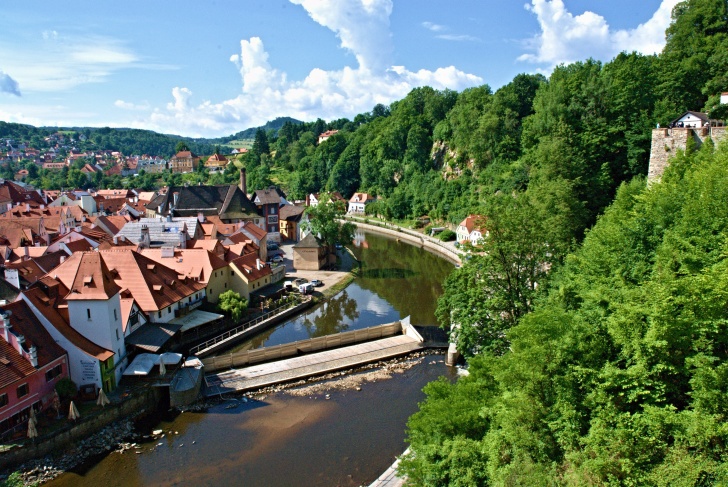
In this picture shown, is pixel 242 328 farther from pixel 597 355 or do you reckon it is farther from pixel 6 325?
pixel 597 355

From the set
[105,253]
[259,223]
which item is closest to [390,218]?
[259,223]

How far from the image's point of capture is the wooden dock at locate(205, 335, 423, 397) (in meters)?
24.5

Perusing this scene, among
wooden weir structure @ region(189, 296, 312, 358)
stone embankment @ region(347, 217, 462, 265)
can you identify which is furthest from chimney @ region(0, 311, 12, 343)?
stone embankment @ region(347, 217, 462, 265)

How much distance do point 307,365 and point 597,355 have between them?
1631 cm

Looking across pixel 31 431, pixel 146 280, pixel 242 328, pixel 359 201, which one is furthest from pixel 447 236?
pixel 31 431

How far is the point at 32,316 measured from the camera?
21.6 m

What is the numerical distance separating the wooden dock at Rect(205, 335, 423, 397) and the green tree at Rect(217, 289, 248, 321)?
5.94 m

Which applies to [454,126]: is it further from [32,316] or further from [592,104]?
[32,316]

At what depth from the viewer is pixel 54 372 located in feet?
68.7

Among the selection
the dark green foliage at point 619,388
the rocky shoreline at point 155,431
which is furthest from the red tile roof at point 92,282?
the dark green foliage at point 619,388

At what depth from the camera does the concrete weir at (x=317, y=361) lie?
24.6 meters

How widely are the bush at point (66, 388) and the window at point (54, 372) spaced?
32 centimetres

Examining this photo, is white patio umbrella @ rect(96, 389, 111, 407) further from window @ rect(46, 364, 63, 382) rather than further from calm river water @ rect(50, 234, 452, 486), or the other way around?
calm river water @ rect(50, 234, 452, 486)

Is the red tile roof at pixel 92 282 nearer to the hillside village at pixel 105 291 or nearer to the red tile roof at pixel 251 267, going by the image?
the hillside village at pixel 105 291
